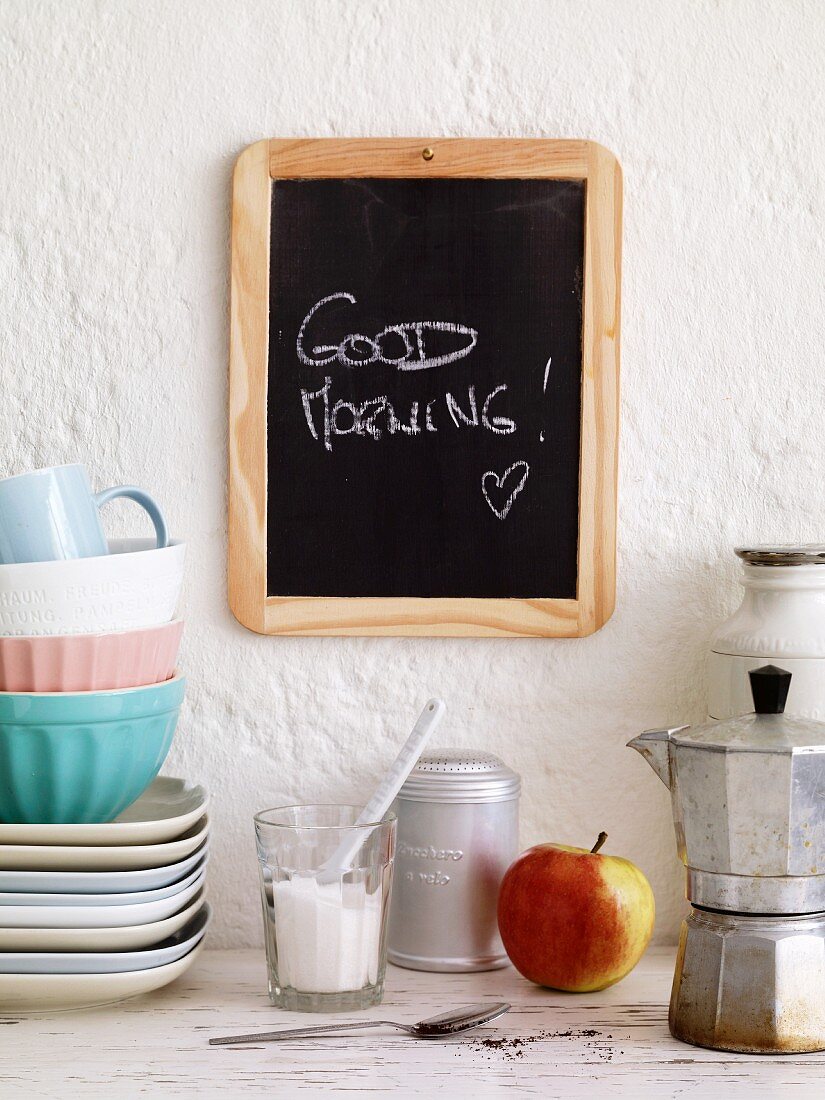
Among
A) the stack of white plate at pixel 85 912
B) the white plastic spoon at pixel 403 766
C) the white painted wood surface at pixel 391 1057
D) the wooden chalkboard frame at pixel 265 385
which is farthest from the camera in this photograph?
the wooden chalkboard frame at pixel 265 385

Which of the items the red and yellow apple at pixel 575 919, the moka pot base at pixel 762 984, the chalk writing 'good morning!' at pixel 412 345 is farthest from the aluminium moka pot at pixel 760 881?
the chalk writing 'good morning!' at pixel 412 345

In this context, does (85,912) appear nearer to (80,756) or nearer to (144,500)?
(80,756)

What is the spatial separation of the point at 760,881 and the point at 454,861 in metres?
0.33

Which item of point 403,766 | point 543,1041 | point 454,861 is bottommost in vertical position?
point 543,1041

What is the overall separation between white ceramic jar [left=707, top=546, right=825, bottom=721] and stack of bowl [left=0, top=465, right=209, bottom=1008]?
0.55m

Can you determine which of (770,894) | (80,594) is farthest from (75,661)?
(770,894)

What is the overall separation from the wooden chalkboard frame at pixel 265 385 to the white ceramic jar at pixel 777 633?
0.15m

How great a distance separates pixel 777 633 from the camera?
1.11m

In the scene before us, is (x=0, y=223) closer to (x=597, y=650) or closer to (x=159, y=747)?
(x=159, y=747)

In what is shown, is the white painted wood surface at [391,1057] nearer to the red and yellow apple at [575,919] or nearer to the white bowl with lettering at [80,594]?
the red and yellow apple at [575,919]

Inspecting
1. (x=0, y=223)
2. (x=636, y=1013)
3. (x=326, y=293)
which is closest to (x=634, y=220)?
(x=326, y=293)

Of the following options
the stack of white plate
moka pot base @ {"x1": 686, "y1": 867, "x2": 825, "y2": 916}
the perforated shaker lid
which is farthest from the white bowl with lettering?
moka pot base @ {"x1": 686, "y1": 867, "x2": 825, "y2": 916}

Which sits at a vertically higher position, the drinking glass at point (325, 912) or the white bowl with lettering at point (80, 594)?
the white bowl with lettering at point (80, 594)

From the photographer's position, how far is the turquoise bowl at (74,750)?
3.28 feet
